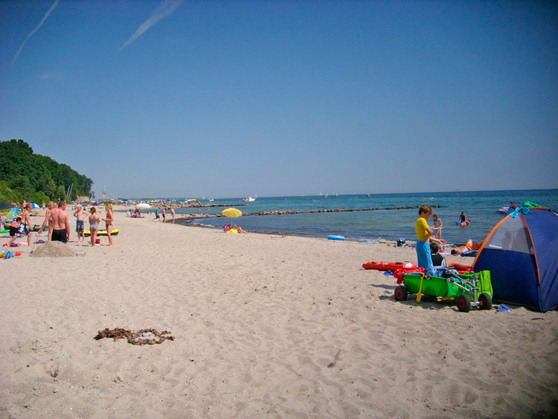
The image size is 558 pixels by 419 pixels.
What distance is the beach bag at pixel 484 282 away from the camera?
606 centimetres

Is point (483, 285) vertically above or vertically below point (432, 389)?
above

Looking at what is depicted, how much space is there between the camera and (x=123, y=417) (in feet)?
10.3

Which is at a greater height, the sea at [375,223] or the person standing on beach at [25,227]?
the person standing on beach at [25,227]

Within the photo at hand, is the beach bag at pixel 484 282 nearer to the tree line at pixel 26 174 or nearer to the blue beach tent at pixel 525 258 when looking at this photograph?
the blue beach tent at pixel 525 258

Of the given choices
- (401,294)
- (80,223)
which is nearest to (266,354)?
(401,294)

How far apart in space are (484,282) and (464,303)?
2.37 ft

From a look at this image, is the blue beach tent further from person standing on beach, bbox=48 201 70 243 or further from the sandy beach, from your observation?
person standing on beach, bbox=48 201 70 243

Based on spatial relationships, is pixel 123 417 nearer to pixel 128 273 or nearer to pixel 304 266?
pixel 128 273

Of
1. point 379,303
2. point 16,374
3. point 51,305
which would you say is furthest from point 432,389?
point 51,305

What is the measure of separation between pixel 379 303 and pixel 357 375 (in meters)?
2.78

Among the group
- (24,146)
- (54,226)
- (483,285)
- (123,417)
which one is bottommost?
(123,417)

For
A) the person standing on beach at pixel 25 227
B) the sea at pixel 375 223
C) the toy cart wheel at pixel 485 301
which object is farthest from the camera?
the sea at pixel 375 223

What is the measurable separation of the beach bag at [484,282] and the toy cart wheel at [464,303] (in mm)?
524

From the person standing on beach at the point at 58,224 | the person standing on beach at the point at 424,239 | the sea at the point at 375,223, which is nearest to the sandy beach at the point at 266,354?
the person standing on beach at the point at 424,239
